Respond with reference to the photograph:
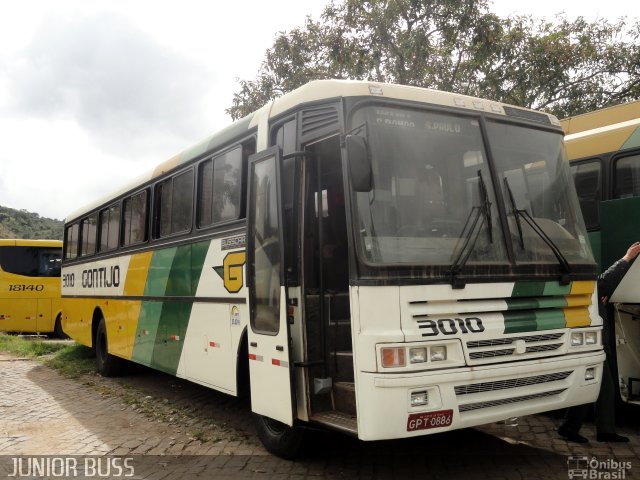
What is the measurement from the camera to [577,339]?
501 cm

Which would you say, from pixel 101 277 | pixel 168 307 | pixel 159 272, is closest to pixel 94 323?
pixel 101 277

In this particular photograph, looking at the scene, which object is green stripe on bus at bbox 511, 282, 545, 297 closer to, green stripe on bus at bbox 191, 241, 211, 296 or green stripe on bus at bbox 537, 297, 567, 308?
green stripe on bus at bbox 537, 297, 567, 308

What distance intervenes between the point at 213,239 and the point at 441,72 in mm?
9749

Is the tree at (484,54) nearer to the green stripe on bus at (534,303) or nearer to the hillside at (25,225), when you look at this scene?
the green stripe on bus at (534,303)

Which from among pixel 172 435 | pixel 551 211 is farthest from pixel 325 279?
pixel 172 435

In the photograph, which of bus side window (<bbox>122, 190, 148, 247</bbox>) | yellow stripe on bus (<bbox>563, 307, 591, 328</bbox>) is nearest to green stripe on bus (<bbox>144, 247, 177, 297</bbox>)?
bus side window (<bbox>122, 190, 148, 247</bbox>)

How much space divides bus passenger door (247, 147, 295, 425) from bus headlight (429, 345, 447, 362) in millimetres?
1209

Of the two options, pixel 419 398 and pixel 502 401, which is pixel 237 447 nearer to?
pixel 419 398

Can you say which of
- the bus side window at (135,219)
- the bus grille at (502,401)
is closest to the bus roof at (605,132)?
the bus grille at (502,401)

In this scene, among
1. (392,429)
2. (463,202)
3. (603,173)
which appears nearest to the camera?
(392,429)

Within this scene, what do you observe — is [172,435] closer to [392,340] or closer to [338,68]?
[392,340]

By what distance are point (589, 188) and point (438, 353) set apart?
4.07m

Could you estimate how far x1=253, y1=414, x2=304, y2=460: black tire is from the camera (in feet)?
17.7

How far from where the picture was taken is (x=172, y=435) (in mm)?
6699
